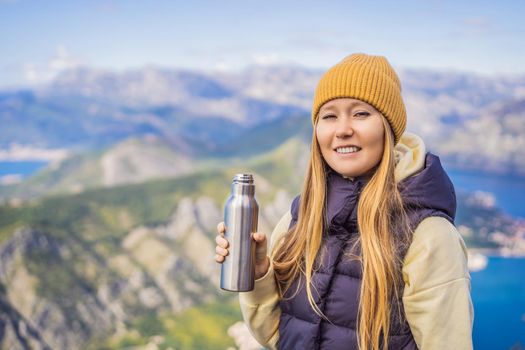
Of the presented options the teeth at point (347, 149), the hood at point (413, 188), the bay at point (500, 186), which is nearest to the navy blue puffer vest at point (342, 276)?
the hood at point (413, 188)

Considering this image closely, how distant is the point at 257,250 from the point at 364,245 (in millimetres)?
475

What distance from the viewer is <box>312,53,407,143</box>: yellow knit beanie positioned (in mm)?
2172

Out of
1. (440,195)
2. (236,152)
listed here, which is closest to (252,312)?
(440,195)

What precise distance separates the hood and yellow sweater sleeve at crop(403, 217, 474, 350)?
0.11 m

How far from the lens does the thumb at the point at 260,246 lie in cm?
218

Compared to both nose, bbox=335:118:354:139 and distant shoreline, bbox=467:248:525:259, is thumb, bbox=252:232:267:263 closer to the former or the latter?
nose, bbox=335:118:354:139

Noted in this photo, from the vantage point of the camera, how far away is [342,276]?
215cm

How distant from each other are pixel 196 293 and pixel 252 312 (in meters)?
66.7

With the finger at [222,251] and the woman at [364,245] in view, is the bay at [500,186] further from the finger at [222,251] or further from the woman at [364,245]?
the finger at [222,251]

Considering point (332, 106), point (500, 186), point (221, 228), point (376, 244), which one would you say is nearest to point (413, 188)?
point (376, 244)

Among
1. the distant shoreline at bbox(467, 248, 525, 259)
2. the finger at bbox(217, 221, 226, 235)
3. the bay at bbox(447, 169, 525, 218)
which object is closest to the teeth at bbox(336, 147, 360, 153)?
the finger at bbox(217, 221, 226, 235)

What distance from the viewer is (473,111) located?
196m

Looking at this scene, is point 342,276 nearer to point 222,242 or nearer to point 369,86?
point 222,242

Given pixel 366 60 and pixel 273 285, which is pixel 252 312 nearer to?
pixel 273 285
